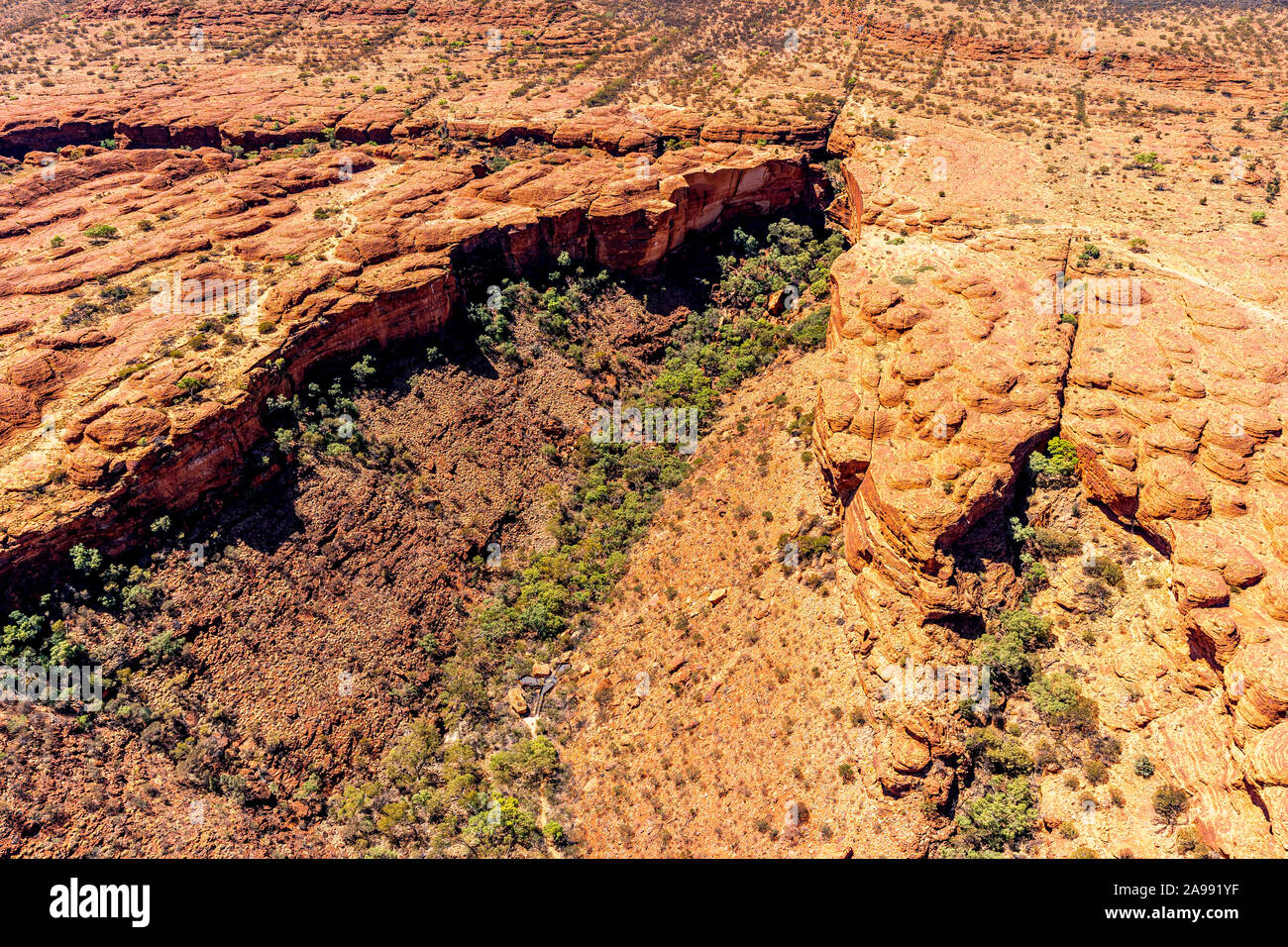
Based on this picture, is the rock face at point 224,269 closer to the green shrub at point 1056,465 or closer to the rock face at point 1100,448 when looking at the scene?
the rock face at point 1100,448

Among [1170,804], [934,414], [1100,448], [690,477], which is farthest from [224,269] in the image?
[1170,804]

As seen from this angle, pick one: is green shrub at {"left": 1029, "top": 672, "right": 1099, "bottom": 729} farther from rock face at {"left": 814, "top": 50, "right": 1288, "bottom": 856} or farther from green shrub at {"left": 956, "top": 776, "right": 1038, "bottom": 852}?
green shrub at {"left": 956, "top": 776, "right": 1038, "bottom": 852}

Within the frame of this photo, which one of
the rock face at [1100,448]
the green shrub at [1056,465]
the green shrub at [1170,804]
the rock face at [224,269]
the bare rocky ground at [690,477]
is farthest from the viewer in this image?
the rock face at [224,269]

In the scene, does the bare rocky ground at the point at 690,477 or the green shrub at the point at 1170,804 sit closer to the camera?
the green shrub at the point at 1170,804

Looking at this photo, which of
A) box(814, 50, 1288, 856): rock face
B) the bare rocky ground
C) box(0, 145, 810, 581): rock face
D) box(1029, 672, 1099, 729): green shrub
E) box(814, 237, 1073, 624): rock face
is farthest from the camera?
box(0, 145, 810, 581): rock face

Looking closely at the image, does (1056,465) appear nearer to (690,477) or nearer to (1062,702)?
(1062,702)

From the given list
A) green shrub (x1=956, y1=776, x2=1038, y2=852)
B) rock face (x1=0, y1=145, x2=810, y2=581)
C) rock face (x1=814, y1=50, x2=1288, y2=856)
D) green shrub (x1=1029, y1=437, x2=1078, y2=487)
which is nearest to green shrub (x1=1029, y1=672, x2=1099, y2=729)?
rock face (x1=814, y1=50, x2=1288, y2=856)

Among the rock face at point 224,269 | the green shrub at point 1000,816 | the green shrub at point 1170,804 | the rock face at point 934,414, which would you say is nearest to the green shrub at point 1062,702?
the green shrub at point 1000,816

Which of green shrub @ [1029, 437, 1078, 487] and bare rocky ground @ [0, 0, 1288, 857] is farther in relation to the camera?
green shrub @ [1029, 437, 1078, 487]

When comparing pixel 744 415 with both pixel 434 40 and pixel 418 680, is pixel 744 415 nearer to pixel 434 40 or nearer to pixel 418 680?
pixel 418 680

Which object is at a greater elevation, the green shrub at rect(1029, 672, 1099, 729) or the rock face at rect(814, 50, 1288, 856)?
the rock face at rect(814, 50, 1288, 856)
